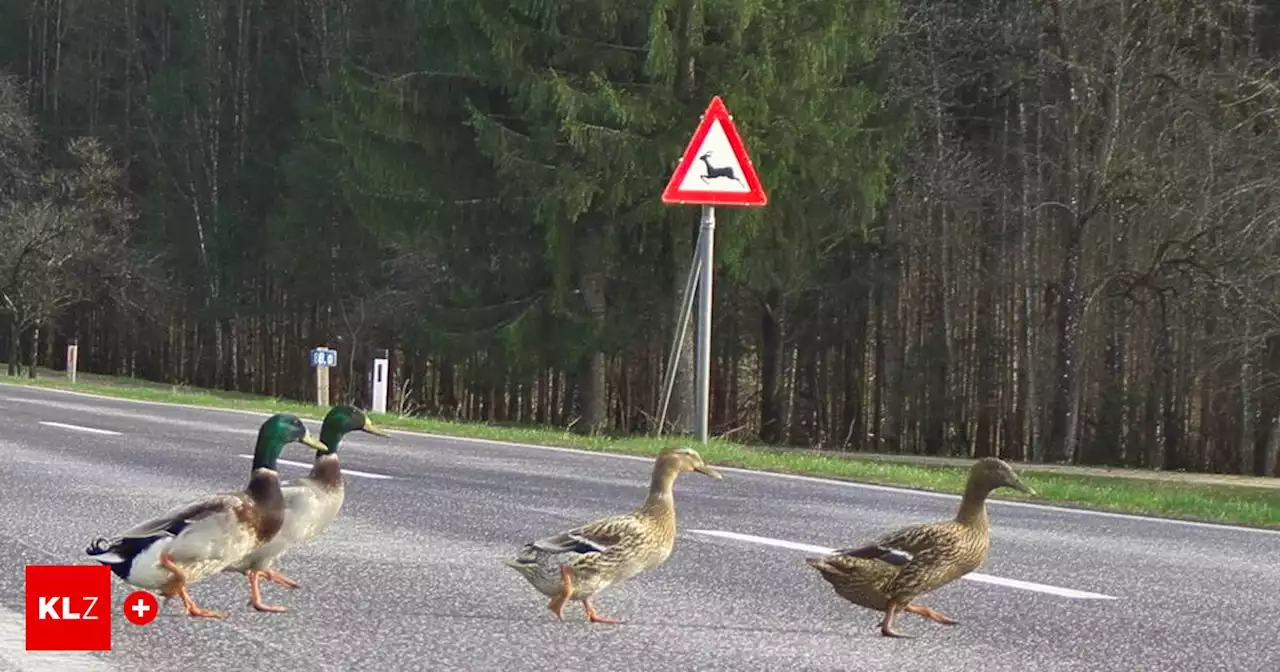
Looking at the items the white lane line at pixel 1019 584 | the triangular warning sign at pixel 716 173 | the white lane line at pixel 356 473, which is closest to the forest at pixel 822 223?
the triangular warning sign at pixel 716 173

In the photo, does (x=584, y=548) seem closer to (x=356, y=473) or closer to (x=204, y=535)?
(x=204, y=535)

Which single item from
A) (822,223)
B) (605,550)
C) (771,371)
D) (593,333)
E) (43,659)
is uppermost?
(822,223)

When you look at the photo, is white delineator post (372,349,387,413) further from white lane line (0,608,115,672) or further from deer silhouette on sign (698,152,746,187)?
white lane line (0,608,115,672)

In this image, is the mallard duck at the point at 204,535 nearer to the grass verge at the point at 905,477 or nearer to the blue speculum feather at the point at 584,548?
the blue speculum feather at the point at 584,548

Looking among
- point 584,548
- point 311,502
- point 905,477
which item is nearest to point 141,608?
point 311,502

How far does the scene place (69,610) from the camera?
618 cm

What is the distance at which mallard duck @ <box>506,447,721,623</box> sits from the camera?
6.39 meters

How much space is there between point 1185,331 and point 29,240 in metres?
34.3

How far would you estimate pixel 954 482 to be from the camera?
676 inches

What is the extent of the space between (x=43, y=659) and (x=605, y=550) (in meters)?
1.86

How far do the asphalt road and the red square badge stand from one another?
0.30 ft

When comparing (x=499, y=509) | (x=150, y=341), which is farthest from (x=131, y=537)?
(x=150, y=341)

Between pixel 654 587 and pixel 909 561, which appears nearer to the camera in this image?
pixel 909 561

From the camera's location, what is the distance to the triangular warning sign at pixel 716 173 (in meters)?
18.0
